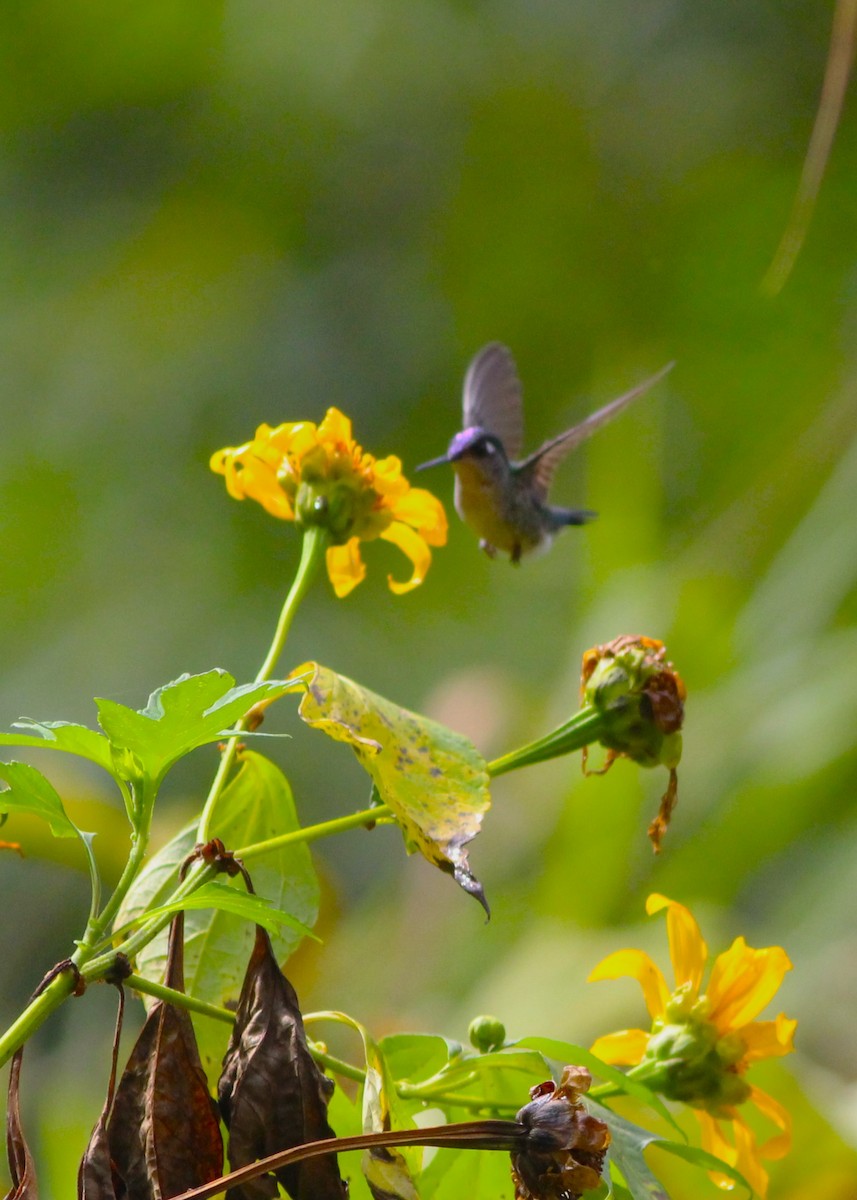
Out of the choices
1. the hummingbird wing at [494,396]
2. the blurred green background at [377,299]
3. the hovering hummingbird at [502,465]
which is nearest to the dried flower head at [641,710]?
the hovering hummingbird at [502,465]

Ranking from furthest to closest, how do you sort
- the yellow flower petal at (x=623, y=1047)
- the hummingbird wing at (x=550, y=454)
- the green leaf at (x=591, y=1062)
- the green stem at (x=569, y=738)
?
the hummingbird wing at (x=550, y=454) → the yellow flower petal at (x=623, y=1047) → the green stem at (x=569, y=738) → the green leaf at (x=591, y=1062)

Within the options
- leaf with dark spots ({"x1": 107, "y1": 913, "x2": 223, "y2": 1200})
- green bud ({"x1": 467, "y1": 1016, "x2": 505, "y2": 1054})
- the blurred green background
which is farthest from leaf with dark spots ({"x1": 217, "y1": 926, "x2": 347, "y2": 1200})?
the blurred green background

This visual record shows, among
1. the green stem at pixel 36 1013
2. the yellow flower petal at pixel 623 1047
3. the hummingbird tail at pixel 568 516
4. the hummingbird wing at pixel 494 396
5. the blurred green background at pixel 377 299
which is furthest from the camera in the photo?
the blurred green background at pixel 377 299

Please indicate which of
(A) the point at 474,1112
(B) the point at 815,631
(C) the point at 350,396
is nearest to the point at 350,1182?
(A) the point at 474,1112

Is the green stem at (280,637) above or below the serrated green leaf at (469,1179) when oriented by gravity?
above

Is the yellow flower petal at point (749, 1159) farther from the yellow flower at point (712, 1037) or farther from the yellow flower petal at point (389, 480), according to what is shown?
the yellow flower petal at point (389, 480)

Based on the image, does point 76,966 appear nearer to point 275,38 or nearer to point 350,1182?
point 350,1182

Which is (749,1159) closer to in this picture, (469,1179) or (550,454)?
(469,1179)
